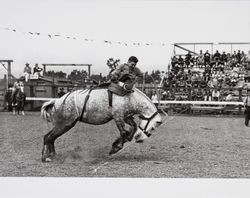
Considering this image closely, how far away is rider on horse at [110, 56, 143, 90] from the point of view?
7.19 m

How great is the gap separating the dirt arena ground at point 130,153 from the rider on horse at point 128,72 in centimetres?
131

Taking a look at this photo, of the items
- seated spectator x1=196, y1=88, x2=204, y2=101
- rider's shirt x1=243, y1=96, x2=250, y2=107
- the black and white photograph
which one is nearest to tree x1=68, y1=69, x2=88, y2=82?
the black and white photograph

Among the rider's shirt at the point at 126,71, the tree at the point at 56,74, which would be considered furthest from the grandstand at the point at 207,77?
the tree at the point at 56,74

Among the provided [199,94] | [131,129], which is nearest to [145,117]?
[131,129]

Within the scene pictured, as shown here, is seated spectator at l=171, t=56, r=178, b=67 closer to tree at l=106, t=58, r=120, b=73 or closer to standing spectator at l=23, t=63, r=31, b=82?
tree at l=106, t=58, r=120, b=73

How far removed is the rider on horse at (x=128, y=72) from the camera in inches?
283

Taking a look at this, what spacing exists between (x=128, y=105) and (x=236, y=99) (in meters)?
6.85

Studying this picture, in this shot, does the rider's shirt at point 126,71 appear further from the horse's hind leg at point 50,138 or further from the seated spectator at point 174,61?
the horse's hind leg at point 50,138

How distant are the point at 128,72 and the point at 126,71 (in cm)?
4

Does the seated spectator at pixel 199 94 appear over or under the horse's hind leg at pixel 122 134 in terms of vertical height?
over

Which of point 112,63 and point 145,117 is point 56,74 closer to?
point 112,63

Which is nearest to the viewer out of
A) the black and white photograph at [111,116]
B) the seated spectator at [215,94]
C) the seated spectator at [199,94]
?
the black and white photograph at [111,116]

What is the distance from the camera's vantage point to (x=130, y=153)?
321 inches
